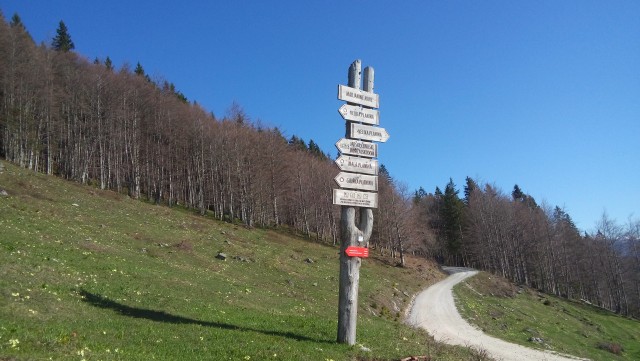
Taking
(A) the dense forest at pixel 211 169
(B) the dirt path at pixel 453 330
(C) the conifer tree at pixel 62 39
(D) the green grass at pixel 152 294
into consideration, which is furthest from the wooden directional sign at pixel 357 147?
(C) the conifer tree at pixel 62 39

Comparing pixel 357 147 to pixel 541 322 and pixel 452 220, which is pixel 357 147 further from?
pixel 452 220

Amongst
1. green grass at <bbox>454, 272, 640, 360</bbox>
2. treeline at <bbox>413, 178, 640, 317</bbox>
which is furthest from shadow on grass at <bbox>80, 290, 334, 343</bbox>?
treeline at <bbox>413, 178, 640, 317</bbox>

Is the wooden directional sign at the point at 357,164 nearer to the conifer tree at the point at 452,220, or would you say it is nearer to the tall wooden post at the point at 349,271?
the tall wooden post at the point at 349,271

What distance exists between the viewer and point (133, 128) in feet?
247

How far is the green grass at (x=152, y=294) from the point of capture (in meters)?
11.0

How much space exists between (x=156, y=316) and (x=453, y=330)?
23.6 metres

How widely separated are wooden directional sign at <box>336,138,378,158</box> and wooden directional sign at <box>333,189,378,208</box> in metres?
1.36

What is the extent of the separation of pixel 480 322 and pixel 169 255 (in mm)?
27631

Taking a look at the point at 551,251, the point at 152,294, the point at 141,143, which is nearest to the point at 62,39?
the point at 141,143

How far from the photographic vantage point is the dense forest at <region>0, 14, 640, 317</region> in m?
61.8

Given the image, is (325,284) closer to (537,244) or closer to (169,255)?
(169,255)

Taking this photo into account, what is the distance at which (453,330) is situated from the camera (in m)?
31.2

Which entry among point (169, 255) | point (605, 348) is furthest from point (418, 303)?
point (169, 255)

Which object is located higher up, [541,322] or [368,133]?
[368,133]
